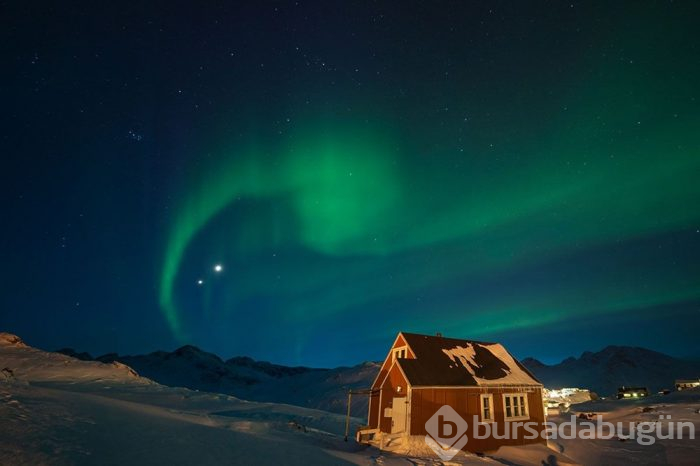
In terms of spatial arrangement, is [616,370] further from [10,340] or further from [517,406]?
[10,340]

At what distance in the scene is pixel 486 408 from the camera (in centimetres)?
2483

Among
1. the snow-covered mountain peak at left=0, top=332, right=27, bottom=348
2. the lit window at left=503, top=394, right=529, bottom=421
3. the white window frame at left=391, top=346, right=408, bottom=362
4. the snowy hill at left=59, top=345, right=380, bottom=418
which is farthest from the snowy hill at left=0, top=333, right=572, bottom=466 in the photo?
the snowy hill at left=59, top=345, right=380, bottom=418

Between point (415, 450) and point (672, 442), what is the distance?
18017 millimetres

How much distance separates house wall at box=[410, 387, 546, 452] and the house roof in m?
0.45

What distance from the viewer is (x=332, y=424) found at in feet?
134

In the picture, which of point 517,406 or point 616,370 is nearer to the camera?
point 517,406

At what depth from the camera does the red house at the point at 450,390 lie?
23109mm

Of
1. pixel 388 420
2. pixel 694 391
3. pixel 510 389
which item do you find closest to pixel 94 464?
pixel 388 420

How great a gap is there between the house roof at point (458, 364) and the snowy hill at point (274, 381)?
→ 4031 cm

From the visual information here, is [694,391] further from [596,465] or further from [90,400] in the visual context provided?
[90,400]

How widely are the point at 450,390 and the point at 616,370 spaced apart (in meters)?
177

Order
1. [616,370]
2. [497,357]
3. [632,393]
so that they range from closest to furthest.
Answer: [497,357], [632,393], [616,370]

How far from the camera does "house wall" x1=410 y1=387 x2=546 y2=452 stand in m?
22.6

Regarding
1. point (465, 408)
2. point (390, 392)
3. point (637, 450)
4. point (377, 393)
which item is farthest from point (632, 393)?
point (390, 392)
